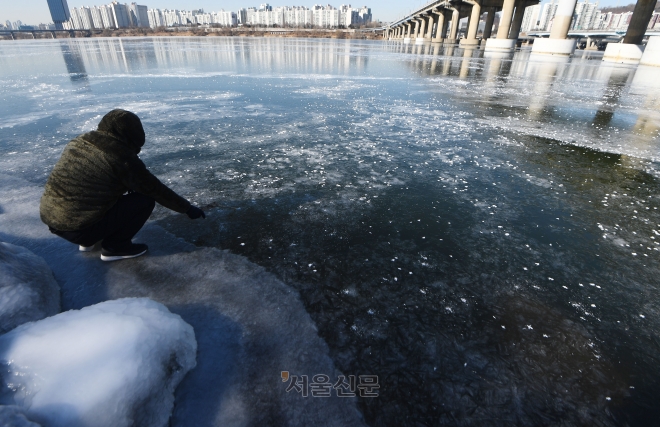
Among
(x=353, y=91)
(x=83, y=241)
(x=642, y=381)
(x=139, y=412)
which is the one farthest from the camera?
(x=353, y=91)

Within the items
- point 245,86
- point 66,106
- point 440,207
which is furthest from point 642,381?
point 245,86

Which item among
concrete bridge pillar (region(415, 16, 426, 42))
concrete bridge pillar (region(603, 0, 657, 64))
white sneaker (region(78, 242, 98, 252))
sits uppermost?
concrete bridge pillar (region(415, 16, 426, 42))

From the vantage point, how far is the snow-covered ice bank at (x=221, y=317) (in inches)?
77.9

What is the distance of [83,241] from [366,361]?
278 centimetres

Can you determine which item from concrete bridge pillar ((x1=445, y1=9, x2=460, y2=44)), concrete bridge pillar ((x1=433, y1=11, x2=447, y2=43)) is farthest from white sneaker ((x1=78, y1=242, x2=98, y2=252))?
concrete bridge pillar ((x1=433, y1=11, x2=447, y2=43))

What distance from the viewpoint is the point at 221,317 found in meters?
2.62

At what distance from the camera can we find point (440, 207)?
440cm

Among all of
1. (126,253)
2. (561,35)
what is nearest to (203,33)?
(561,35)

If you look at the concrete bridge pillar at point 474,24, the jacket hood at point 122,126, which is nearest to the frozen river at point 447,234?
the jacket hood at point 122,126

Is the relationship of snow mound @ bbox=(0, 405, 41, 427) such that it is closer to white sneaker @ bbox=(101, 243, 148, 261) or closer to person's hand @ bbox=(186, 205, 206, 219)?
white sneaker @ bbox=(101, 243, 148, 261)

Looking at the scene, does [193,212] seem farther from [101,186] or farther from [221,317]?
[221,317]

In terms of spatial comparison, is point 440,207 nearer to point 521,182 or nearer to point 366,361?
point 521,182

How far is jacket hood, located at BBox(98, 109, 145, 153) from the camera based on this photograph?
→ 2777 millimetres

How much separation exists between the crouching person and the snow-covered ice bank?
43 centimetres
